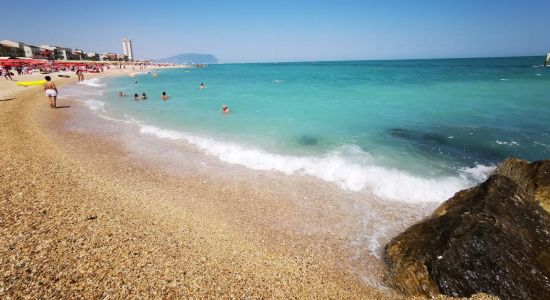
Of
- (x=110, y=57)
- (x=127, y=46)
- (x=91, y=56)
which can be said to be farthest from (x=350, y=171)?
(x=127, y=46)

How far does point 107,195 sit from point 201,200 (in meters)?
2.31

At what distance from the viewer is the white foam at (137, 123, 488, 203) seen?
7.66 m

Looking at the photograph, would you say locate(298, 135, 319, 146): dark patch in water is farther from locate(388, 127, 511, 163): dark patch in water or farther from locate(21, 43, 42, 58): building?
locate(21, 43, 42, 58): building

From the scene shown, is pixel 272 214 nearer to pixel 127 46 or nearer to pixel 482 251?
pixel 482 251

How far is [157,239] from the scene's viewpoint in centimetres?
507

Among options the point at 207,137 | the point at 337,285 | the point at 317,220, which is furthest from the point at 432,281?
the point at 207,137

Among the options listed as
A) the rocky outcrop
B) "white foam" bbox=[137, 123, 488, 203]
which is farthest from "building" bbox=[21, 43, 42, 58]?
the rocky outcrop

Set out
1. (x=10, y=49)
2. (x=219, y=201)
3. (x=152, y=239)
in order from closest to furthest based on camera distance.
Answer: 1. (x=152, y=239)
2. (x=219, y=201)
3. (x=10, y=49)

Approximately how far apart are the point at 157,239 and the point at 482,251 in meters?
5.47

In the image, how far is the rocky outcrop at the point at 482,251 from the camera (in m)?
3.70

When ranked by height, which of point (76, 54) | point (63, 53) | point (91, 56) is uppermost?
point (91, 56)

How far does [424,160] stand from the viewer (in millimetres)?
9820

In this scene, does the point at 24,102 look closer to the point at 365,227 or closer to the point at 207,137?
the point at 207,137

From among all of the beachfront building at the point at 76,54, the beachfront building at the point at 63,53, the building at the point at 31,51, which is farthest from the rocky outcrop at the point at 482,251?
the beachfront building at the point at 76,54
